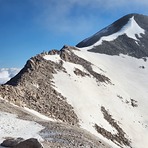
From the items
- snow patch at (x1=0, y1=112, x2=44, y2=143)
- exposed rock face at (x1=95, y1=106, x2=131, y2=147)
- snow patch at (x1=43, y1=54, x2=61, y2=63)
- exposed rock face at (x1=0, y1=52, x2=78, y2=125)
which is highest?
snow patch at (x1=43, y1=54, x2=61, y2=63)

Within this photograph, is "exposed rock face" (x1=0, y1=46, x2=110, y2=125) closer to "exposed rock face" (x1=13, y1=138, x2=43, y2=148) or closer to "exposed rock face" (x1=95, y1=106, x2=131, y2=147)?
"exposed rock face" (x1=95, y1=106, x2=131, y2=147)

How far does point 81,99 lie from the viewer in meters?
53.9

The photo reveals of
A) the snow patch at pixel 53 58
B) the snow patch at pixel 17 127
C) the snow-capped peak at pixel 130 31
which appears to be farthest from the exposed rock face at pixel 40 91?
the snow-capped peak at pixel 130 31

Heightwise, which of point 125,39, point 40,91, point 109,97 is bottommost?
point 109,97

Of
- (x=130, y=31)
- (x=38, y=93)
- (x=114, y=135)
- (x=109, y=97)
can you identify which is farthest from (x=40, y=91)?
(x=130, y=31)

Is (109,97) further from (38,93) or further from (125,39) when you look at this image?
(125,39)

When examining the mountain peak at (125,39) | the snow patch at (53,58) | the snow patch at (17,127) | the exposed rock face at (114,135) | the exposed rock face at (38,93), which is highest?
the mountain peak at (125,39)

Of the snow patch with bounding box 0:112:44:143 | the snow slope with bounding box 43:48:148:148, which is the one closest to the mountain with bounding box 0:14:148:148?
the snow slope with bounding box 43:48:148:148

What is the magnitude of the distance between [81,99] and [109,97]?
10.6 m

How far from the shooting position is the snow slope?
5019cm

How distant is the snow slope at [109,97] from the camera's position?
5019 cm

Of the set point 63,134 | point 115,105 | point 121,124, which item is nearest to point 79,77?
point 115,105

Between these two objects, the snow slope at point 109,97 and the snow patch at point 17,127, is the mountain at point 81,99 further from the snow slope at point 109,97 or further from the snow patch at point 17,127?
the snow patch at point 17,127

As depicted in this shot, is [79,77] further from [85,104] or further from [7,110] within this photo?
[7,110]
